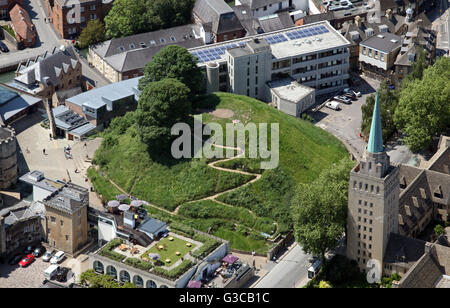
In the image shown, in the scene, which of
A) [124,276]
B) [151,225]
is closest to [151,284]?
[124,276]

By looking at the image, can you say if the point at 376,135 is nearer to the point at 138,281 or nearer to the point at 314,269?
the point at 314,269

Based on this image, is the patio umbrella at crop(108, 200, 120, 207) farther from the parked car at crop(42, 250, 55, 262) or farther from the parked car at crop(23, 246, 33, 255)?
the parked car at crop(23, 246, 33, 255)

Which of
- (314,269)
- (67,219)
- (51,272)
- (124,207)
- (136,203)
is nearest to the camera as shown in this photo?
(51,272)

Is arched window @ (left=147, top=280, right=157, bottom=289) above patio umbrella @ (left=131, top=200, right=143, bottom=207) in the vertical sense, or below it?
below

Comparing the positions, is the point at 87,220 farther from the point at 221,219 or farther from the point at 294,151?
the point at 294,151

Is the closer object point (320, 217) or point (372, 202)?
point (372, 202)

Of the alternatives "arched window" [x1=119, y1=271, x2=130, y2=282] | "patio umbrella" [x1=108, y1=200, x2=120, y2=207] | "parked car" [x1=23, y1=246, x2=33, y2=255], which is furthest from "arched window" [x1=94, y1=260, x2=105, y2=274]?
"parked car" [x1=23, y1=246, x2=33, y2=255]
